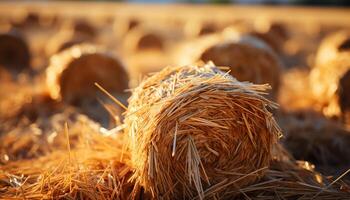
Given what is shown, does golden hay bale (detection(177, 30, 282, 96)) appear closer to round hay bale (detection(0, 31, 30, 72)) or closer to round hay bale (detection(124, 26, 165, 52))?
round hay bale (detection(0, 31, 30, 72))

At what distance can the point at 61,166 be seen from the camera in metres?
4.02

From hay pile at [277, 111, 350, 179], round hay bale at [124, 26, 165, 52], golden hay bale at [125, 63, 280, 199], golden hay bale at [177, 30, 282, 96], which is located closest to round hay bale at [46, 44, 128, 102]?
golden hay bale at [177, 30, 282, 96]

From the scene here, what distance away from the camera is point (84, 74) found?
752cm

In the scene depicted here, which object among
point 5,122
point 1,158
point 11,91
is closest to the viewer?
point 1,158

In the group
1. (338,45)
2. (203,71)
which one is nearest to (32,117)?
(203,71)

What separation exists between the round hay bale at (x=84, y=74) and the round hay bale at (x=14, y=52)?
4159 millimetres

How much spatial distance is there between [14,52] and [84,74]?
466 cm

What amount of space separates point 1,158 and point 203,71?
230 centimetres

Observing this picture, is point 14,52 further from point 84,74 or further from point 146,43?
point 84,74

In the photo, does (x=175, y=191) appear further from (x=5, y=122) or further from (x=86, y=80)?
(x=86, y=80)

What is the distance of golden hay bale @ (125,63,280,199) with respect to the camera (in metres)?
3.40

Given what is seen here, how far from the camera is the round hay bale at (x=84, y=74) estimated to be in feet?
24.4

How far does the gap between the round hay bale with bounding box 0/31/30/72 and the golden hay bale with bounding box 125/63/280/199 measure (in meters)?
8.51

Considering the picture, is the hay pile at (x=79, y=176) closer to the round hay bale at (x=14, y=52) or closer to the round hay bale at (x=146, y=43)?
the round hay bale at (x=14, y=52)
